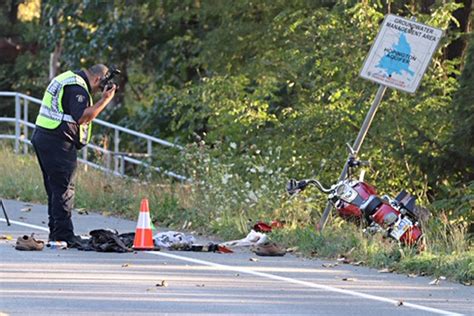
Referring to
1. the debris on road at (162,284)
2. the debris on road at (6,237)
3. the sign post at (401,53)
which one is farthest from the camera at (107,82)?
the debris on road at (162,284)

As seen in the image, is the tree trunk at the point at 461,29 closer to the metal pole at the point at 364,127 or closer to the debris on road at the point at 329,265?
the metal pole at the point at 364,127

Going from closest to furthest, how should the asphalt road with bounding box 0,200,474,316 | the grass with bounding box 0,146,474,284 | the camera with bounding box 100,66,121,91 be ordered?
the asphalt road with bounding box 0,200,474,316 < the grass with bounding box 0,146,474,284 < the camera with bounding box 100,66,121,91

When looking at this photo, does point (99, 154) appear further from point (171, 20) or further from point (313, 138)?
point (171, 20)

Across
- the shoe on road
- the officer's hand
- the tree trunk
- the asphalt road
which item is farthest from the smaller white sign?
the tree trunk

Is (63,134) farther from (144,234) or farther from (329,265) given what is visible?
(329,265)

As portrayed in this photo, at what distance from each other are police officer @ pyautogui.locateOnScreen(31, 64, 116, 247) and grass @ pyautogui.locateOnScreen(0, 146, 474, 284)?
215 centimetres

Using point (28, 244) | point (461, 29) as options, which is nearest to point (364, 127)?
point (28, 244)

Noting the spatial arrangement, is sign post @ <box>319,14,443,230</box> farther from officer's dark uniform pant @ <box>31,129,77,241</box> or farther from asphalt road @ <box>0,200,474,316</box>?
officer's dark uniform pant @ <box>31,129,77,241</box>

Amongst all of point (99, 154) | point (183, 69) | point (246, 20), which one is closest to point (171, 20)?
point (183, 69)

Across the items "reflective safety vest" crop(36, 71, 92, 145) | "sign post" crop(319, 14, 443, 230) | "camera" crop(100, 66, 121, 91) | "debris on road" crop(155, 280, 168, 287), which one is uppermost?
"sign post" crop(319, 14, 443, 230)

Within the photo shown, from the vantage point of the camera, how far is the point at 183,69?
3300 cm

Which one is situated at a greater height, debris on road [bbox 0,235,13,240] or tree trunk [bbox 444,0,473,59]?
tree trunk [bbox 444,0,473,59]

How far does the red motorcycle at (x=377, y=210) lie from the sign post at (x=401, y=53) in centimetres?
93

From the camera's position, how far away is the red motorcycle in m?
14.3
